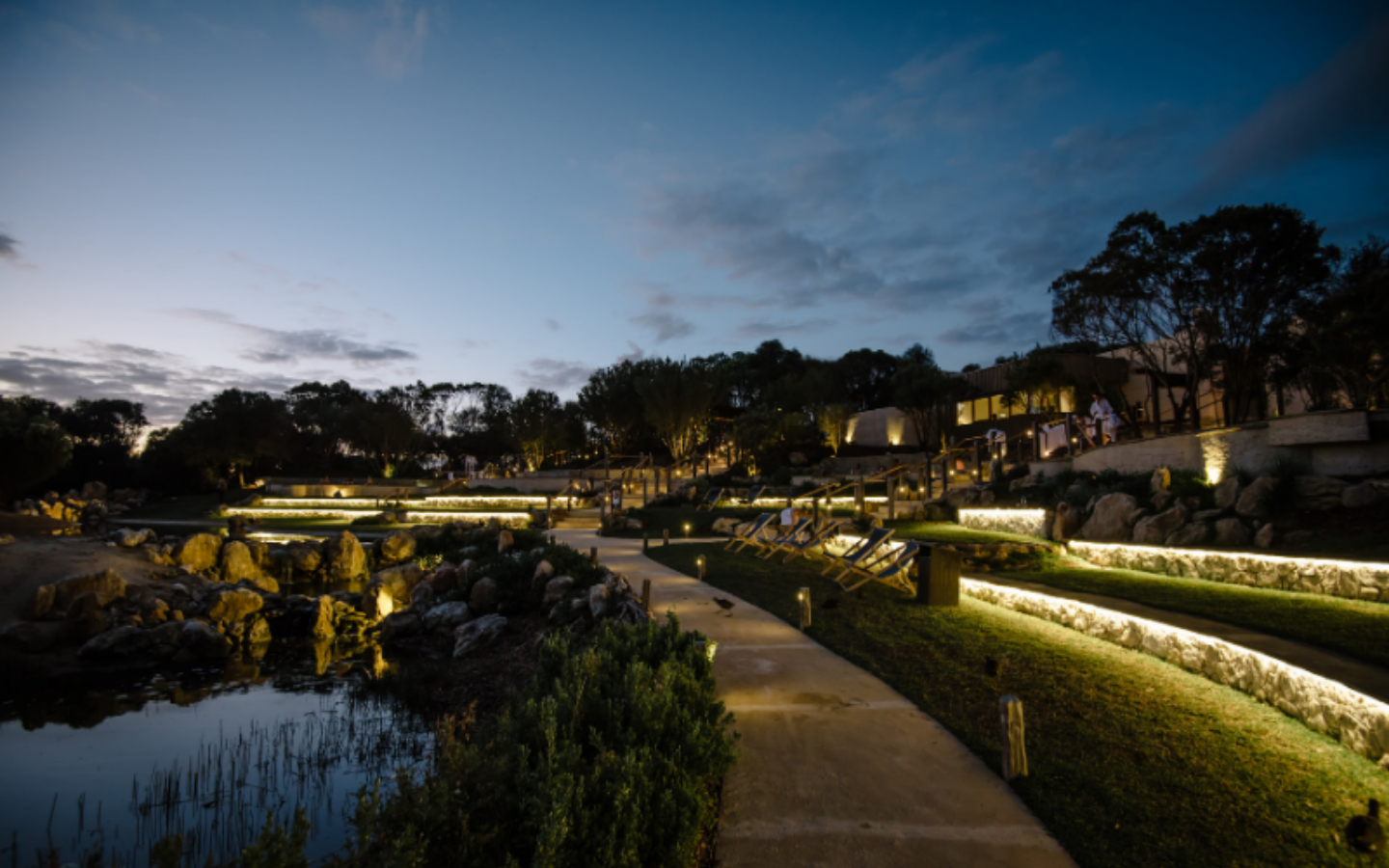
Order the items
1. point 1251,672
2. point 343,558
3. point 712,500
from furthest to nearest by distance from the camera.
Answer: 1. point 712,500
2. point 343,558
3. point 1251,672

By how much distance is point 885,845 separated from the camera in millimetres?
3152

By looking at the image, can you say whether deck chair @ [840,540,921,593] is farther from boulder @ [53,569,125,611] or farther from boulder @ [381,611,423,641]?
boulder @ [53,569,125,611]

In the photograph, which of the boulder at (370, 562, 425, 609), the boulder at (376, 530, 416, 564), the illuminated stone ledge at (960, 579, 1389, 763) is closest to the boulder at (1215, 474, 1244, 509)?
the illuminated stone ledge at (960, 579, 1389, 763)

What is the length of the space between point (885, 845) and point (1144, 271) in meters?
19.6

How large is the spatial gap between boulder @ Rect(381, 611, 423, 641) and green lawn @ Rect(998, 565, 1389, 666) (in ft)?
30.8

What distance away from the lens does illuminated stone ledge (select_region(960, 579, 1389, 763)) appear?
13.0 feet

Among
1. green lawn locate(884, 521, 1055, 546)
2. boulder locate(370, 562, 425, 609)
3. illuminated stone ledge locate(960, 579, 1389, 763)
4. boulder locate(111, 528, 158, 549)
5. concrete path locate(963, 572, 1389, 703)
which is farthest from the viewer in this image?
boulder locate(111, 528, 158, 549)

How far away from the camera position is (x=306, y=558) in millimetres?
16750

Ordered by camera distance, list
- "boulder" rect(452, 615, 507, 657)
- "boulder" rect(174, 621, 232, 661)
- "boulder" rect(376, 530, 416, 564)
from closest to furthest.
A: "boulder" rect(452, 615, 507, 657), "boulder" rect(174, 621, 232, 661), "boulder" rect(376, 530, 416, 564)

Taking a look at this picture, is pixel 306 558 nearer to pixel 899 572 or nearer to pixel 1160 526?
pixel 899 572

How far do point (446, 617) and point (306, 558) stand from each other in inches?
324

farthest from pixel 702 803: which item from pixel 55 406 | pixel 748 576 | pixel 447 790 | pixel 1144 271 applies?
pixel 55 406

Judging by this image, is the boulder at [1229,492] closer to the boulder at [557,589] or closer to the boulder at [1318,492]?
the boulder at [1318,492]

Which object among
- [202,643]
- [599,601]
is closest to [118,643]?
[202,643]
